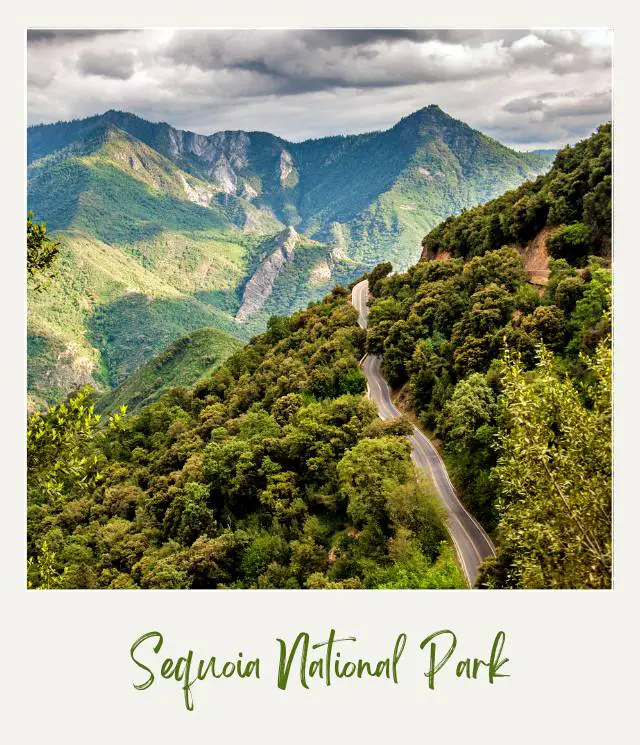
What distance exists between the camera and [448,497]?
2483 centimetres

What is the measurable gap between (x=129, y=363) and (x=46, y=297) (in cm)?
2811

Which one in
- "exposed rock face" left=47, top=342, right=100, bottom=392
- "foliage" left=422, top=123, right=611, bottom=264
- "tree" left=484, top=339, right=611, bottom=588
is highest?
"foliage" left=422, top=123, right=611, bottom=264

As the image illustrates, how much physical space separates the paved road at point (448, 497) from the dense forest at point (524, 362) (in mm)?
521

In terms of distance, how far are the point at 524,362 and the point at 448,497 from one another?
600cm

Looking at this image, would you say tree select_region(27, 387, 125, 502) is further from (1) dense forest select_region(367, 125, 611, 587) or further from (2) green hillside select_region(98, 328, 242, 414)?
(2) green hillside select_region(98, 328, 242, 414)

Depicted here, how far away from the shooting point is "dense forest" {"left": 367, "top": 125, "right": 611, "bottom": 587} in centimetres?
1053

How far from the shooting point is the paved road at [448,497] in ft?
69.6

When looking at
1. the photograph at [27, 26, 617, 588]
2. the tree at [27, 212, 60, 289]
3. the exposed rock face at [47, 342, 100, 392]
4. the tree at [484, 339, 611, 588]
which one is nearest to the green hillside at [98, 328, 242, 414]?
the exposed rock face at [47, 342, 100, 392]

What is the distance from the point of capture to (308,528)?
23609 millimetres

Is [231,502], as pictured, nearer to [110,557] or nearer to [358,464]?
[110,557]

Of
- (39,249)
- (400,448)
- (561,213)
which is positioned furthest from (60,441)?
(561,213)

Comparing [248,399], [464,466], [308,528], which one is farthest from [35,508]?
[464,466]

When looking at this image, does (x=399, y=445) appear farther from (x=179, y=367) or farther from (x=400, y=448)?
(x=179, y=367)

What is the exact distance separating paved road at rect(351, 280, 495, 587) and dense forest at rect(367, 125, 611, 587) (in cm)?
52
